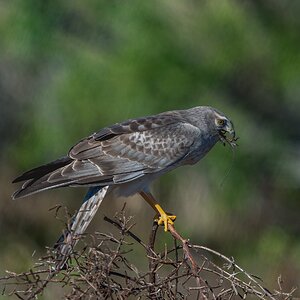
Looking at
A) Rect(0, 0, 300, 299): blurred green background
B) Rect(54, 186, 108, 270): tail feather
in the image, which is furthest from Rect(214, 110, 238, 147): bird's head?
Rect(0, 0, 300, 299): blurred green background

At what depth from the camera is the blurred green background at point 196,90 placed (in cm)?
612

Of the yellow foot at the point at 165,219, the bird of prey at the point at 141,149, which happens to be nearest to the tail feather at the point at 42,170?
the bird of prey at the point at 141,149

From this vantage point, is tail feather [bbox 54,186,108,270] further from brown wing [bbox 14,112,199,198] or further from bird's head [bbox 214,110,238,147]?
bird's head [bbox 214,110,238,147]

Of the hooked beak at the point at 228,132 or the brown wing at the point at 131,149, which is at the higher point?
the hooked beak at the point at 228,132

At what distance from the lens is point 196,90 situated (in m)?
6.19

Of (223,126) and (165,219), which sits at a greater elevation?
(223,126)

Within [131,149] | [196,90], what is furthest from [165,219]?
[196,90]

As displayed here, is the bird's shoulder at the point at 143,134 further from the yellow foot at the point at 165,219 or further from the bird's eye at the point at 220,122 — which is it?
the yellow foot at the point at 165,219

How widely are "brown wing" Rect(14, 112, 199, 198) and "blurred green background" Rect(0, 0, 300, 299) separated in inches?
39.0

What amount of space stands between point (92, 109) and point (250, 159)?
1.01 metres

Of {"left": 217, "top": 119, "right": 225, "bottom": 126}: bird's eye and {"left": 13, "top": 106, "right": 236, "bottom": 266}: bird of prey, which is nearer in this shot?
{"left": 13, "top": 106, "right": 236, "bottom": 266}: bird of prey

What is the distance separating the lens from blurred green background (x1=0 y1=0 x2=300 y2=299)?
6.12 meters

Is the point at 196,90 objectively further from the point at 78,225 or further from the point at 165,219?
the point at 78,225

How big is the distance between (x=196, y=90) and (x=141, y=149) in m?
1.35
